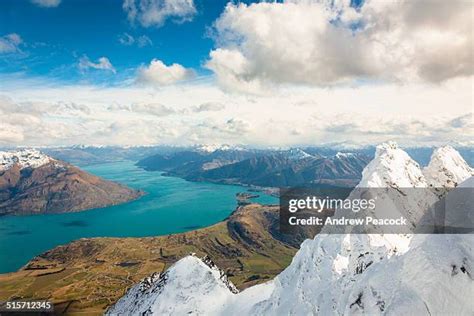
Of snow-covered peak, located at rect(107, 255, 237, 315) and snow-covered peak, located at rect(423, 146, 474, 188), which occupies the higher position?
snow-covered peak, located at rect(423, 146, 474, 188)

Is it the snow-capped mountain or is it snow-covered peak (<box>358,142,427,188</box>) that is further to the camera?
snow-covered peak (<box>358,142,427,188</box>)

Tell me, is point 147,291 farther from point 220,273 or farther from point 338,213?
point 338,213

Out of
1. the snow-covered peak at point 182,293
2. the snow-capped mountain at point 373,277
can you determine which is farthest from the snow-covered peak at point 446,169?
the snow-covered peak at point 182,293

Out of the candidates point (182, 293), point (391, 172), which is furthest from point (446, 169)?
point (182, 293)

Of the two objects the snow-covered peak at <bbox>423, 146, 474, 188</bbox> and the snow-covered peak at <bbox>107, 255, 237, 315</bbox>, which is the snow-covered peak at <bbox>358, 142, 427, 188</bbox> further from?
the snow-covered peak at <bbox>107, 255, 237, 315</bbox>

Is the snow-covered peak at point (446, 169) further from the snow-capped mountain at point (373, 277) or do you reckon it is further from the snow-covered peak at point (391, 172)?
the snow-covered peak at point (391, 172)

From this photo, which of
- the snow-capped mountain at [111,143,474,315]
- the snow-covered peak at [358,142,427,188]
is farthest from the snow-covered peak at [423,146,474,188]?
the snow-covered peak at [358,142,427,188]

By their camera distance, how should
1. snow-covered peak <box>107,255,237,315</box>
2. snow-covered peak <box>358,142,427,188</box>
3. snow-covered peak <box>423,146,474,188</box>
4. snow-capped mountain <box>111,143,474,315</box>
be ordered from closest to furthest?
snow-capped mountain <box>111,143,474,315</box> < snow-covered peak <box>107,255,237,315</box> < snow-covered peak <box>358,142,427,188</box> < snow-covered peak <box>423,146,474,188</box>
